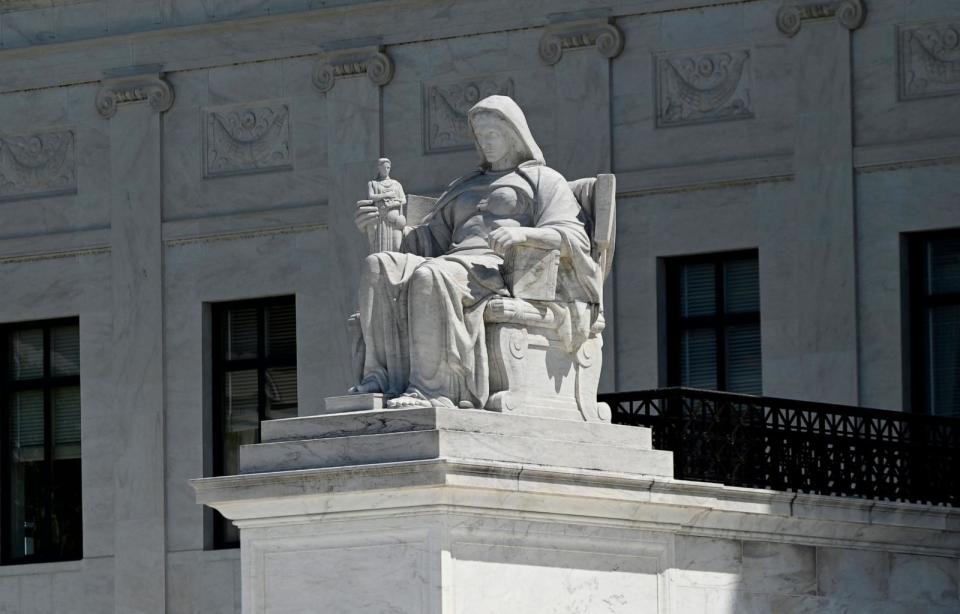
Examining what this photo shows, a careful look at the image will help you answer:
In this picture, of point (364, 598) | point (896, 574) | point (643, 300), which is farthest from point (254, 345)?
point (364, 598)

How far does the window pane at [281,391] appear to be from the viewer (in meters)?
28.2

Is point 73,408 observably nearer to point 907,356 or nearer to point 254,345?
point 254,345

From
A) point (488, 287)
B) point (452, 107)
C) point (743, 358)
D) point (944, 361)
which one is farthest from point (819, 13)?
point (488, 287)

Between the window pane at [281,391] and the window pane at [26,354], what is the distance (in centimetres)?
264

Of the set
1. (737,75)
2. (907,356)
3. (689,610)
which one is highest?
(737,75)

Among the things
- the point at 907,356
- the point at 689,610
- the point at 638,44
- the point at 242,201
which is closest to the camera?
the point at 689,610

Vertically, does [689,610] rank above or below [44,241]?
below

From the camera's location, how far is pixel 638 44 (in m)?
26.5

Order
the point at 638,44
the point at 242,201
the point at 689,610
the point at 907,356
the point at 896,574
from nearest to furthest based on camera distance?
the point at 689,610 → the point at 896,574 → the point at 907,356 → the point at 638,44 → the point at 242,201

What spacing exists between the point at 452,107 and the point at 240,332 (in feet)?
10.8

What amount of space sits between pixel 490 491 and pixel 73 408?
13.3 meters

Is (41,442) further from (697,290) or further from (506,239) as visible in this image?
(506,239)

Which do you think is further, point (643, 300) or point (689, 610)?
point (643, 300)

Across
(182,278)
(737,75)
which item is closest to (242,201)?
(182,278)
